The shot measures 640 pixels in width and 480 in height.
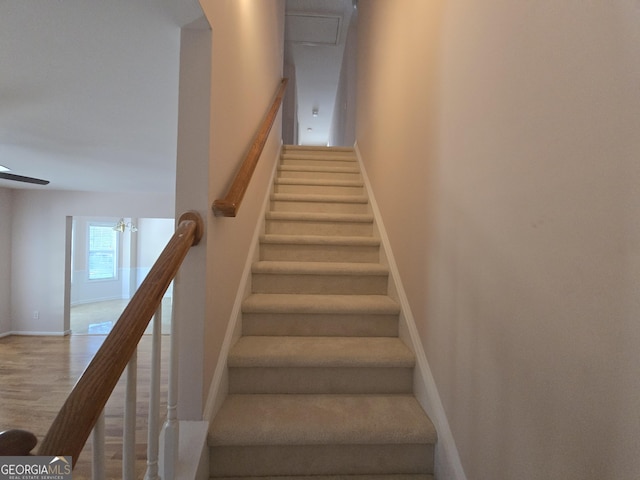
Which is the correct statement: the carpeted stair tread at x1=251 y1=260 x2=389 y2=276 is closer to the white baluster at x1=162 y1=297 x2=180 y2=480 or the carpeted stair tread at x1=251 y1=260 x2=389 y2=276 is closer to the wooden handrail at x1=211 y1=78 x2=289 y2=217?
the wooden handrail at x1=211 y1=78 x2=289 y2=217

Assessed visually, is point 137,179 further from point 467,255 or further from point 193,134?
point 467,255

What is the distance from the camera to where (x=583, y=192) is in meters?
0.64

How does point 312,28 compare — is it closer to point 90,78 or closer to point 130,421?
point 90,78

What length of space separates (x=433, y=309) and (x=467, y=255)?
0.36 metres

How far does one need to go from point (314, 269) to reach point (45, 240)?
18.9ft

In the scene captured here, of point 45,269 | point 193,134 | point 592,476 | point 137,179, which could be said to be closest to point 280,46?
point 137,179

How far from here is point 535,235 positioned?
0.78m

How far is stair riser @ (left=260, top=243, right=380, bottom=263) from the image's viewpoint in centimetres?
221

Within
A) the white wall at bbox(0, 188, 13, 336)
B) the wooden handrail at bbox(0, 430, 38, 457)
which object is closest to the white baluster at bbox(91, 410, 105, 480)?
the wooden handrail at bbox(0, 430, 38, 457)

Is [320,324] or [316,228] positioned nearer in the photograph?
[320,324]

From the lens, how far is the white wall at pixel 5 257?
5115 mm

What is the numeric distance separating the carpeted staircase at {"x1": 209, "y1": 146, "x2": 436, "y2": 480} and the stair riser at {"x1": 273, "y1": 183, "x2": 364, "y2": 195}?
83cm

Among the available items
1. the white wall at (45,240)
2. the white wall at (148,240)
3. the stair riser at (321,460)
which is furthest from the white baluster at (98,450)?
the white wall at (148,240)

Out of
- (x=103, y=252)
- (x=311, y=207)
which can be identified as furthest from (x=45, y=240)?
(x=311, y=207)
